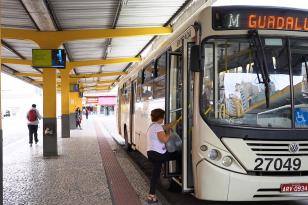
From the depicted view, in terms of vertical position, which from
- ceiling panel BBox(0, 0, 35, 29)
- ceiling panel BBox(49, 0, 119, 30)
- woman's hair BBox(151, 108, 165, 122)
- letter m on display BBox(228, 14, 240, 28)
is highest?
ceiling panel BBox(49, 0, 119, 30)

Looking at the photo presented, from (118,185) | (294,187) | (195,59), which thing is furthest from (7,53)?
(294,187)

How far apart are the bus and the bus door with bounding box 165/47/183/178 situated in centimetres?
59

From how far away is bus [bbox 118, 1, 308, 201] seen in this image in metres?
5.95

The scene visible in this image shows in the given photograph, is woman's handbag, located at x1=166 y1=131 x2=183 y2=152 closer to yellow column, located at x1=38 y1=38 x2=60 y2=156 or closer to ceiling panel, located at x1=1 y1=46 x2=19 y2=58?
yellow column, located at x1=38 y1=38 x2=60 y2=156

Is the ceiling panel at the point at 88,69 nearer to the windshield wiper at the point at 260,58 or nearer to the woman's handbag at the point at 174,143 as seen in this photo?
the woman's handbag at the point at 174,143

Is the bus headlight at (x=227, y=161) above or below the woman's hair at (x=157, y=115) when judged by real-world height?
below

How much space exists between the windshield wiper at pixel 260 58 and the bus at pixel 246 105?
0.5 inches

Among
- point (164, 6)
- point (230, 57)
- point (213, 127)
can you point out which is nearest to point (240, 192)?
point (213, 127)

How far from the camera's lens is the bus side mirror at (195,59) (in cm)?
605

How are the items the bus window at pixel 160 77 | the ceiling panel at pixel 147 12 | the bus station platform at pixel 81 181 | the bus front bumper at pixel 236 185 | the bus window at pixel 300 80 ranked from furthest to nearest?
the ceiling panel at pixel 147 12, the bus window at pixel 160 77, the bus station platform at pixel 81 181, the bus window at pixel 300 80, the bus front bumper at pixel 236 185

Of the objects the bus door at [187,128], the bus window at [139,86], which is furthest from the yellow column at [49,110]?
the bus door at [187,128]

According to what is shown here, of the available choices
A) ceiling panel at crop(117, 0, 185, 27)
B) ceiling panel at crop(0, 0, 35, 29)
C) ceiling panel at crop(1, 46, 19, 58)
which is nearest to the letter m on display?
ceiling panel at crop(117, 0, 185, 27)

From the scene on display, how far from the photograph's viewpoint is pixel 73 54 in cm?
2266

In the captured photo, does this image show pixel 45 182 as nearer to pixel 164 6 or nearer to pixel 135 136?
pixel 135 136
